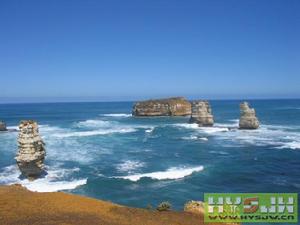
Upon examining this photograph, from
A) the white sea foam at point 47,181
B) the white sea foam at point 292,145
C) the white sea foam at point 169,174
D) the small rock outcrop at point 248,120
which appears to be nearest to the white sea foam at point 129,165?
the white sea foam at point 169,174

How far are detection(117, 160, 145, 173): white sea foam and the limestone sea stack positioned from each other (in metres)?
8.86

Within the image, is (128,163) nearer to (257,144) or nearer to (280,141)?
(257,144)

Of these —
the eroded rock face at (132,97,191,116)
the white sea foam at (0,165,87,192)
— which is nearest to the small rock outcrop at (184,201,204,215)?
the white sea foam at (0,165,87,192)

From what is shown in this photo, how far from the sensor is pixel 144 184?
33.2 m

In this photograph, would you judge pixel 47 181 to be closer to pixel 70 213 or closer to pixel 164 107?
pixel 70 213

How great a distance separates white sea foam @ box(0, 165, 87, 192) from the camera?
3091 centimetres

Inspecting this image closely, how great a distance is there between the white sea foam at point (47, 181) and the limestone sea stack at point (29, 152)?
2.86 feet

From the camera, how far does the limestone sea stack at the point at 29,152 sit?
108 feet

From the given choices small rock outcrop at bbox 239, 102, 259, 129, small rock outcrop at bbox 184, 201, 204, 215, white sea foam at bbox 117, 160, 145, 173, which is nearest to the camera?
small rock outcrop at bbox 184, 201, 204, 215

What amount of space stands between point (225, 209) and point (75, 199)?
7336 millimetres

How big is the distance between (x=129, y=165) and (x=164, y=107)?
72.3 meters

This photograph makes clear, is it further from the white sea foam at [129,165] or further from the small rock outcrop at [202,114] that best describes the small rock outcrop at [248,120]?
the white sea foam at [129,165]

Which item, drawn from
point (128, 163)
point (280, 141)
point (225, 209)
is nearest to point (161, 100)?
point (280, 141)

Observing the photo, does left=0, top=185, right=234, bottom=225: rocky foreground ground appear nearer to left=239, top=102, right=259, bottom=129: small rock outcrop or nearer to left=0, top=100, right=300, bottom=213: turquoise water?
left=0, top=100, right=300, bottom=213: turquoise water
